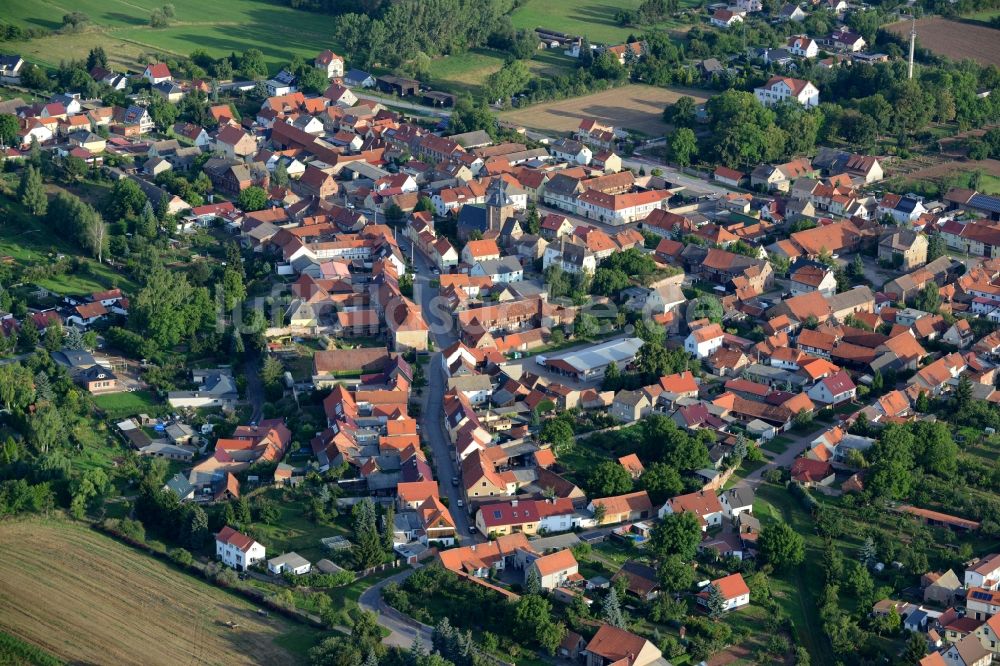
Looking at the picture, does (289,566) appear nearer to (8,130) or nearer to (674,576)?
(674,576)

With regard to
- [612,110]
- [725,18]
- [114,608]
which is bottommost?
[114,608]

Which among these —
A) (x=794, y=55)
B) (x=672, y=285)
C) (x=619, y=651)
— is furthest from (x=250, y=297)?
(x=794, y=55)

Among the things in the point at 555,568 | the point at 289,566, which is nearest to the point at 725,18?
the point at 555,568

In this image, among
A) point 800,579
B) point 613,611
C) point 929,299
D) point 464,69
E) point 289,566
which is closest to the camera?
point 613,611

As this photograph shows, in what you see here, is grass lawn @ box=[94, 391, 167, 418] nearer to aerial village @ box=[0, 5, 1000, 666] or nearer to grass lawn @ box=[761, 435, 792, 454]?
aerial village @ box=[0, 5, 1000, 666]

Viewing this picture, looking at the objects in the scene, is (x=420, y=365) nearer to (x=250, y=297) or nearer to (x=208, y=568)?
(x=250, y=297)

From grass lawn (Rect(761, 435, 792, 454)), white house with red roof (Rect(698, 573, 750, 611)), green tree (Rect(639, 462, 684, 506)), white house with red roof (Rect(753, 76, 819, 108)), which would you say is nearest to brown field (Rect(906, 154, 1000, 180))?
white house with red roof (Rect(753, 76, 819, 108))
